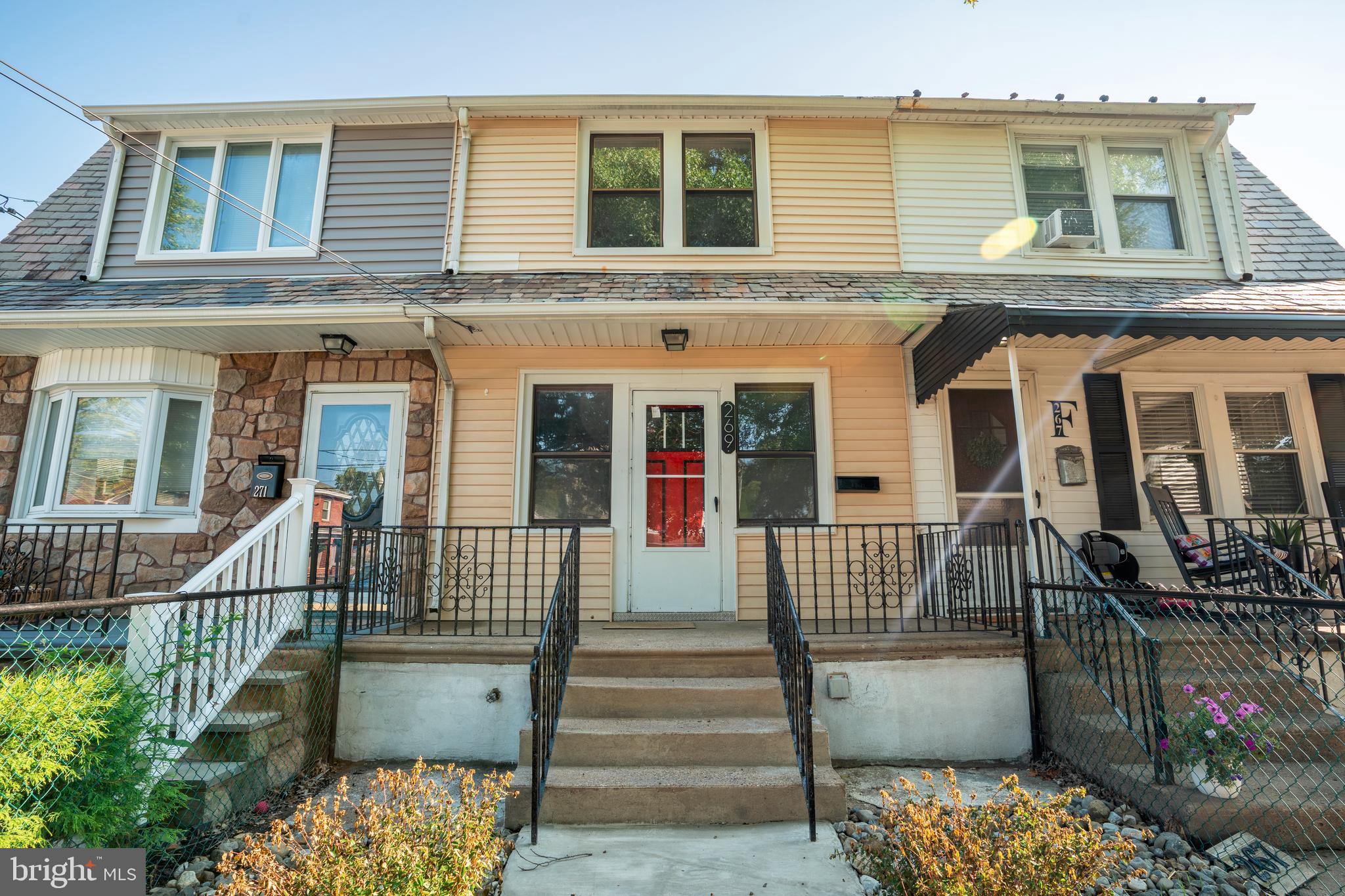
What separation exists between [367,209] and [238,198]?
4.19ft

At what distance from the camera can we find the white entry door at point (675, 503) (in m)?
5.43

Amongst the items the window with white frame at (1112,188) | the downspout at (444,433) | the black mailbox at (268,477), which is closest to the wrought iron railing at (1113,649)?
the window with white frame at (1112,188)

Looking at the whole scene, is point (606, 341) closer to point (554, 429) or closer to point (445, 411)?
point (554, 429)

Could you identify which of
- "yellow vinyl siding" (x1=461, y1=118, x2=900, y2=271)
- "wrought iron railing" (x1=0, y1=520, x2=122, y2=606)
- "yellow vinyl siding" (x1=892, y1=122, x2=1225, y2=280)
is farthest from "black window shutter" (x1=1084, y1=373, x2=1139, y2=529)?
"wrought iron railing" (x1=0, y1=520, x2=122, y2=606)

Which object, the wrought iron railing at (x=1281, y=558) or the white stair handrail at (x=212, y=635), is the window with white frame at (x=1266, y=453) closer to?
the wrought iron railing at (x=1281, y=558)

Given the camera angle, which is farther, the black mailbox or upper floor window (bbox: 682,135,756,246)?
upper floor window (bbox: 682,135,756,246)

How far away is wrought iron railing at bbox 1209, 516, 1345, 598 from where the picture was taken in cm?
455

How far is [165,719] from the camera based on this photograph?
318 centimetres

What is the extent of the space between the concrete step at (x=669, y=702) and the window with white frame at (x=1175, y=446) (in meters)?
4.44

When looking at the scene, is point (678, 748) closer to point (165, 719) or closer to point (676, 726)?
point (676, 726)

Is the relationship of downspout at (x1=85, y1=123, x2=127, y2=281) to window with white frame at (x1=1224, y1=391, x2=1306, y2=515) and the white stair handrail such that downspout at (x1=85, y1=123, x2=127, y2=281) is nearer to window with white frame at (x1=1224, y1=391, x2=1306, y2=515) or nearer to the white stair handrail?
the white stair handrail

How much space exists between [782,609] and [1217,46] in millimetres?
5610

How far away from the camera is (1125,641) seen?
425 centimetres

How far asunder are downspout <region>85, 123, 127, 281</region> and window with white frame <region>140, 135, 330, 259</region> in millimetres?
360
